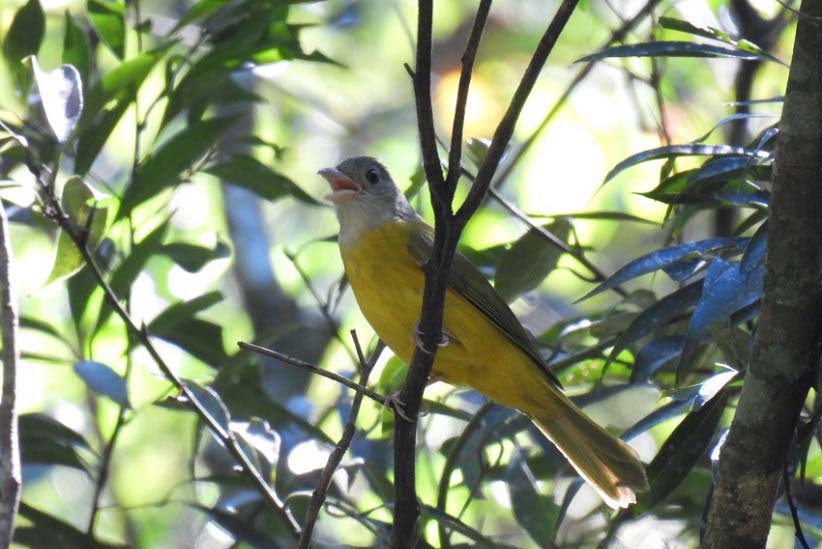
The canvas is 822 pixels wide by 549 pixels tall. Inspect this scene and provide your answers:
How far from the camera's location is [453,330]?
145 inches

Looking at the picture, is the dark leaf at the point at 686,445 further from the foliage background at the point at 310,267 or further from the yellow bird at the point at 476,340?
the yellow bird at the point at 476,340

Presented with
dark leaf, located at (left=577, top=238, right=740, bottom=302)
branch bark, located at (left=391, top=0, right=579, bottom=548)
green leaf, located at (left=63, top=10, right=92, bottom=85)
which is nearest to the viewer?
branch bark, located at (left=391, top=0, right=579, bottom=548)

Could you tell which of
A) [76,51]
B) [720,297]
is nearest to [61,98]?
[76,51]

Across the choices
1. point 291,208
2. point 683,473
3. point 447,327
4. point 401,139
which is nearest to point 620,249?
point 401,139

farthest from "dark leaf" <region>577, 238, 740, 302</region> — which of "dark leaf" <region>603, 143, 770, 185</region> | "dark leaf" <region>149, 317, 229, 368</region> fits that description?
"dark leaf" <region>149, 317, 229, 368</region>

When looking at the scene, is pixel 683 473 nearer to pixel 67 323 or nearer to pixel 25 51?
pixel 25 51

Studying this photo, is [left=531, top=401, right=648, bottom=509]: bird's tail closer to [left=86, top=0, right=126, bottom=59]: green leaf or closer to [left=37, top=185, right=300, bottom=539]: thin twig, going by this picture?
[left=37, top=185, right=300, bottom=539]: thin twig

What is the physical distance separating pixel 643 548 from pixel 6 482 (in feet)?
10.7

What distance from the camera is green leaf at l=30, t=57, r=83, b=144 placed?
3.07m

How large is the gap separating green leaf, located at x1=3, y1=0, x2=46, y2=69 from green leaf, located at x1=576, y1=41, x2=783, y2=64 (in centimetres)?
192

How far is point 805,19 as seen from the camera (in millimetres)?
2221

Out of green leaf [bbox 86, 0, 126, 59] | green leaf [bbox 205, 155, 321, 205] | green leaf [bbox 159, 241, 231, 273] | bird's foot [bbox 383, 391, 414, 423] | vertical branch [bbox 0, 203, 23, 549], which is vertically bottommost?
vertical branch [bbox 0, 203, 23, 549]

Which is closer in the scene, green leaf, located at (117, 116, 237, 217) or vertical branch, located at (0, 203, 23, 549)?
vertical branch, located at (0, 203, 23, 549)

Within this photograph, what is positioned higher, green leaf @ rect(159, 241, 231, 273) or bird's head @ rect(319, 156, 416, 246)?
bird's head @ rect(319, 156, 416, 246)
